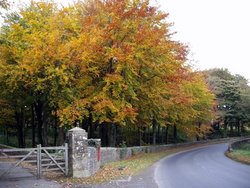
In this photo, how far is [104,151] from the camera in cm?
2195

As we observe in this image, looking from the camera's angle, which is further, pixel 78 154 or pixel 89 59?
pixel 89 59

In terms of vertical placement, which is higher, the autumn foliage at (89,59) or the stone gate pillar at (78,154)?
the autumn foliage at (89,59)

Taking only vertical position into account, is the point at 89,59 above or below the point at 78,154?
above

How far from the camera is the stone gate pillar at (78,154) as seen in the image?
16188mm

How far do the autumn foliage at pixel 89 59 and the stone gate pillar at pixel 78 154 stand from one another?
26.7 ft

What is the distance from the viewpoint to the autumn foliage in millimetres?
24188

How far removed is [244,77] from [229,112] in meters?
16.3

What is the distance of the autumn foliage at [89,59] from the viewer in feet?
79.4

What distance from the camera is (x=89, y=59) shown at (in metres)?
24.6

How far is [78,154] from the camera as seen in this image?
1636 centimetres

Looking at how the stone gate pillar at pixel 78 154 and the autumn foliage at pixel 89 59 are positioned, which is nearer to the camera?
the stone gate pillar at pixel 78 154

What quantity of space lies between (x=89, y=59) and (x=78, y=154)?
9859 mm

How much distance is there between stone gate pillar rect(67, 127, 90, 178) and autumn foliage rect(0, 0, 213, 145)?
321 inches

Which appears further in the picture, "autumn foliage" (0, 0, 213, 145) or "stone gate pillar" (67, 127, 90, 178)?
"autumn foliage" (0, 0, 213, 145)
